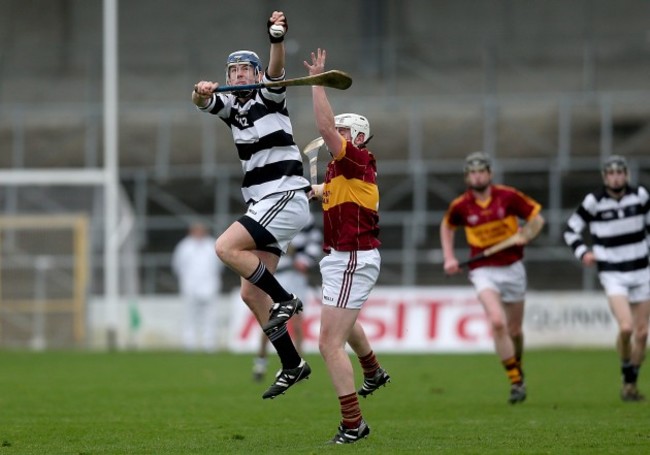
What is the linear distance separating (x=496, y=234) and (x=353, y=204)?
4.73m

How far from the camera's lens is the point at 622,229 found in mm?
14375

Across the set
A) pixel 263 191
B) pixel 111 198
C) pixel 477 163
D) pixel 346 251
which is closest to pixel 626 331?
pixel 477 163

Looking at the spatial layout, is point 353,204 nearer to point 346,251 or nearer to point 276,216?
point 346,251

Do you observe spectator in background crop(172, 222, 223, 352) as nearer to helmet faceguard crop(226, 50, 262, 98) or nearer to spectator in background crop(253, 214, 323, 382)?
spectator in background crop(253, 214, 323, 382)

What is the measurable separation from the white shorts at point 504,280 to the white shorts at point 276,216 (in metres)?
4.16

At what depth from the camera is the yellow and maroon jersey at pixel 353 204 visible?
10.1 m

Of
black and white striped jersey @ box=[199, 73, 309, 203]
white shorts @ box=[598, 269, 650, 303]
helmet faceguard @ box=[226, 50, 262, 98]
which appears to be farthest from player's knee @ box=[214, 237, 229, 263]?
white shorts @ box=[598, 269, 650, 303]

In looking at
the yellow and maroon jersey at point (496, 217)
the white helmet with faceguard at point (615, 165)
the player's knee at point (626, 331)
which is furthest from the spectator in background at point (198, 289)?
the player's knee at point (626, 331)

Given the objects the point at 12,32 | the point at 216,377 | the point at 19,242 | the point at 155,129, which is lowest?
the point at 216,377

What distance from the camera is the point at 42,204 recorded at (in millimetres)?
27891

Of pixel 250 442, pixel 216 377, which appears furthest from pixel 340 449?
pixel 216 377

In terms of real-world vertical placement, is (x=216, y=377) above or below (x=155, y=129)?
below

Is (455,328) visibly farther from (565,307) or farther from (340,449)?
(340,449)

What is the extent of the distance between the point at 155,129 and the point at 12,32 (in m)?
5.23
